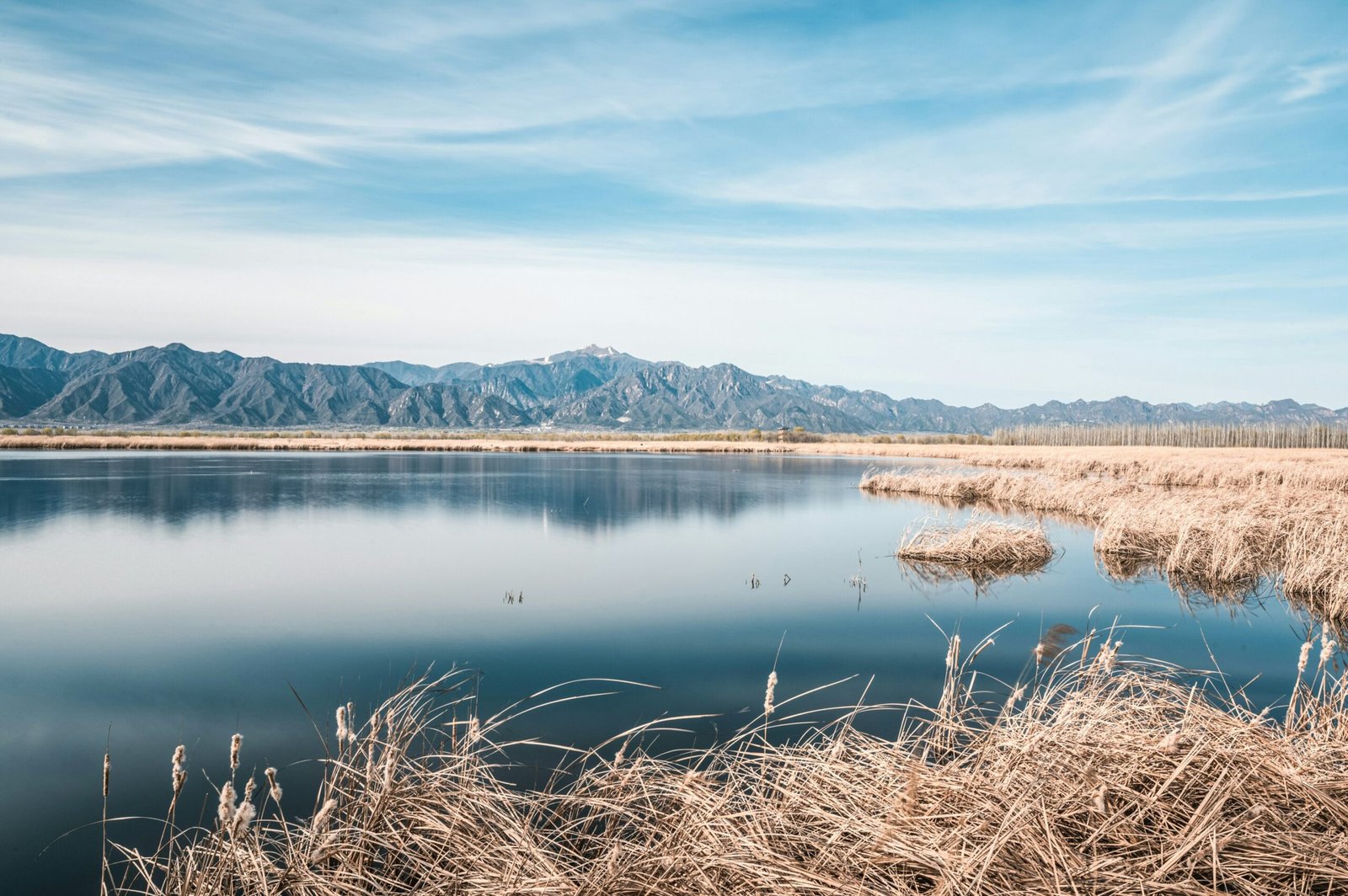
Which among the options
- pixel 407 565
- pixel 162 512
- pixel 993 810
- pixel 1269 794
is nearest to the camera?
pixel 993 810

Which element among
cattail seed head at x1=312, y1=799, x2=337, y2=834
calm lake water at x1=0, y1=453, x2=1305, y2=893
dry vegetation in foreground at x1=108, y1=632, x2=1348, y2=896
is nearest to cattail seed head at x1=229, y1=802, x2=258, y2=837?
dry vegetation in foreground at x1=108, y1=632, x2=1348, y2=896

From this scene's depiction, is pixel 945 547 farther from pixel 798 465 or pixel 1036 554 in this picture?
pixel 798 465

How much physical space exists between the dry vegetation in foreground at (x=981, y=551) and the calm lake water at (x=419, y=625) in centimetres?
76

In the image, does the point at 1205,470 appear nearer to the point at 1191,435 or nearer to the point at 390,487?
the point at 390,487

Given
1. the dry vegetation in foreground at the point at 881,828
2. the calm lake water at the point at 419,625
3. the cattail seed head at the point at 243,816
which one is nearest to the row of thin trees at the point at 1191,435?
the calm lake water at the point at 419,625

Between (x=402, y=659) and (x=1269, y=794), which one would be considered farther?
(x=402, y=659)

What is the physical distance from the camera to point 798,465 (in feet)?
202

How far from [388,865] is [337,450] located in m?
81.5

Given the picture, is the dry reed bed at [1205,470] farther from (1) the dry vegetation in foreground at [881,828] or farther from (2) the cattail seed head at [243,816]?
(2) the cattail seed head at [243,816]

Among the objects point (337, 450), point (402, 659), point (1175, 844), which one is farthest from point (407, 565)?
point (337, 450)

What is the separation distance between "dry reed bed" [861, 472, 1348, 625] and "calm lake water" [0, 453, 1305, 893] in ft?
3.32

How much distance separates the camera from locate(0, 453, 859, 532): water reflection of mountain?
27078 millimetres

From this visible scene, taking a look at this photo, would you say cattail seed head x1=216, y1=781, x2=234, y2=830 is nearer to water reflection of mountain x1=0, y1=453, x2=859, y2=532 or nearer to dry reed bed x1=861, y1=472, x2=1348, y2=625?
dry reed bed x1=861, y1=472, x2=1348, y2=625

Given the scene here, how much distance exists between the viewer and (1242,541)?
17406 millimetres
